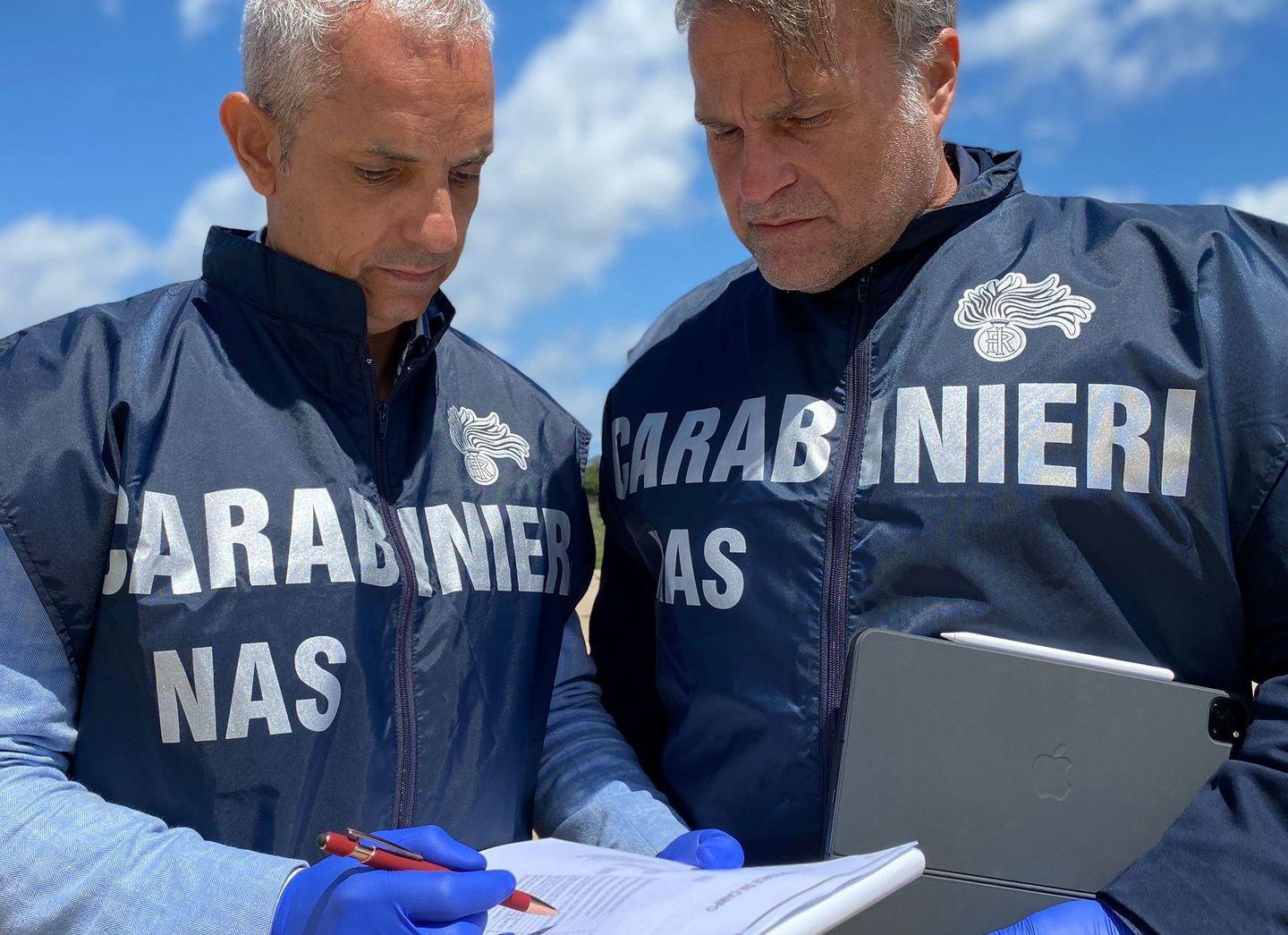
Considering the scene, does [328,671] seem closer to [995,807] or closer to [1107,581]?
[995,807]

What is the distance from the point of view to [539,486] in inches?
106

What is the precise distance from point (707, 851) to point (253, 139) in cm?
170

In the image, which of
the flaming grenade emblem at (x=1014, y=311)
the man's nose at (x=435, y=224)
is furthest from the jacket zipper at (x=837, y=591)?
the man's nose at (x=435, y=224)

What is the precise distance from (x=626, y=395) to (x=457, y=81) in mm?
797

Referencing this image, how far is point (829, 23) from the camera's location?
228 cm

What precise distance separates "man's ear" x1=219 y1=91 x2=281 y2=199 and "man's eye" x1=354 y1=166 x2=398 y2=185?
191 millimetres

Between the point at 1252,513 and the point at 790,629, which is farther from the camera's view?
the point at 790,629

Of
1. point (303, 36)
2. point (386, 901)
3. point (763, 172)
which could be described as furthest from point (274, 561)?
point (763, 172)

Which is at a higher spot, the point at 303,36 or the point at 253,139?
the point at 303,36

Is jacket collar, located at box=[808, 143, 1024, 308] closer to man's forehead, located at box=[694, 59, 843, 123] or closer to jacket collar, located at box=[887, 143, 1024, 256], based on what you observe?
jacket collar, located at box=[887, 143, 1024, 256]

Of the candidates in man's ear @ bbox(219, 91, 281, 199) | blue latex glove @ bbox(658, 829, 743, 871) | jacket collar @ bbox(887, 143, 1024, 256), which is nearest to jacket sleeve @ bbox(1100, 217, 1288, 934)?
jacket collar @ bbox(887, 143, 1024, 256)

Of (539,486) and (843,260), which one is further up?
(843,260)

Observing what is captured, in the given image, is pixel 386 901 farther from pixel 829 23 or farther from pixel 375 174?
pixel 829 23

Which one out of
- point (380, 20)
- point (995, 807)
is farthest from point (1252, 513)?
point (380, 20)
